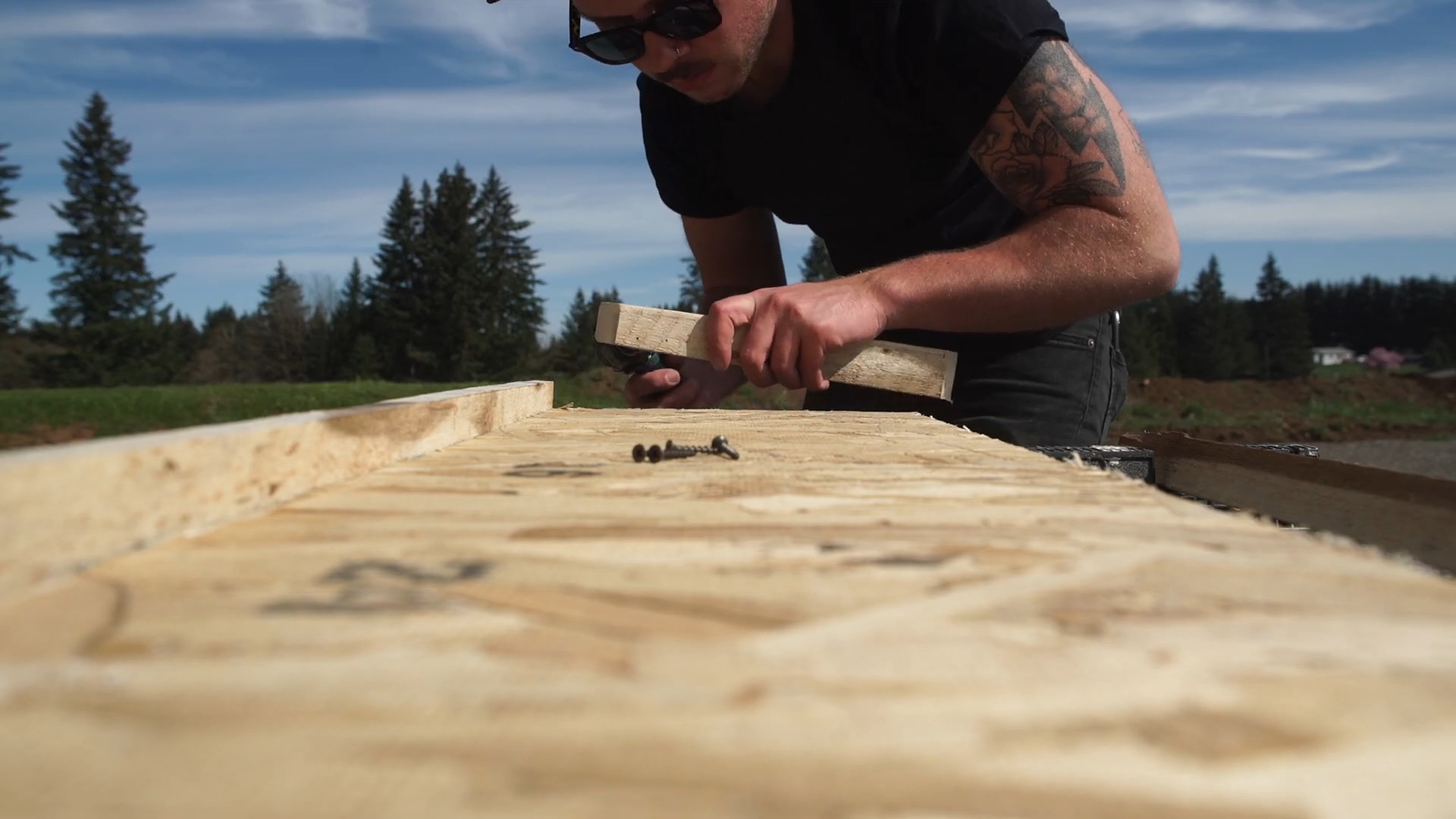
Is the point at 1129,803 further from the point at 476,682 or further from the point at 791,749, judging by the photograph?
the point at 476,682

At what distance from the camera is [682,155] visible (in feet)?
12.7

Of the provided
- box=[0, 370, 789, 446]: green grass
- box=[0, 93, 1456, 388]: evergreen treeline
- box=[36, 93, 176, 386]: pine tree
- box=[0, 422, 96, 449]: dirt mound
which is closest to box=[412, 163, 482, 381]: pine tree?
box=[0, 93, 1456, 388]: evergreen treeline

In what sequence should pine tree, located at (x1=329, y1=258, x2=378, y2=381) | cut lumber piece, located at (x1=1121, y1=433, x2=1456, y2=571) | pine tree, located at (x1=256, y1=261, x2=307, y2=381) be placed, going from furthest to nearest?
pine tree, located at (x1=256, y1=261, x2=307, y2=381)
pine tree, located at (x1=329, y1=258, x2=378, y2=381)
cut lumber piece, located at (x1=1121, y1=433, x2=1456, y2=571)

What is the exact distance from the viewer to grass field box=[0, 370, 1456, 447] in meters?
18.2

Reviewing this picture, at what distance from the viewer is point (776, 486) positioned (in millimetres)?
1478

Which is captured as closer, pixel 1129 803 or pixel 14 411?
pixel 1129 803

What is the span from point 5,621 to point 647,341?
1955mm

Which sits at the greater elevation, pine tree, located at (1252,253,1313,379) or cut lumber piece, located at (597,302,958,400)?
pine tree, located at (1252,253,1313,379)

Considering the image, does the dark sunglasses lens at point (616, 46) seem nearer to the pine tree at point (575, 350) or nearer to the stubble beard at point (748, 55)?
the stubble beard at point (748, 55)

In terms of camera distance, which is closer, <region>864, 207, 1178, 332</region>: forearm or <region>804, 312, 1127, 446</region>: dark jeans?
<region>864, 207, 1178, 332</region>: forearm

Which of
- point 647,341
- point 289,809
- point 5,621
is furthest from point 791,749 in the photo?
point 647,341

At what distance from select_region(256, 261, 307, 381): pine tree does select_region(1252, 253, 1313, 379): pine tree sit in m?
56.5

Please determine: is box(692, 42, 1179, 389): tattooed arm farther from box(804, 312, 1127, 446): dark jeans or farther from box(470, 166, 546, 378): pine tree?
box(470, 166, 546, 378): pine tree

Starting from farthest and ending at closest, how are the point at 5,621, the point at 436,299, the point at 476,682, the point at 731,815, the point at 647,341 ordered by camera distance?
1. the point at 436,299
2. the point at 647,341
3. the point at 5,621
4. the point at 476,682
5. the point at 731,815
